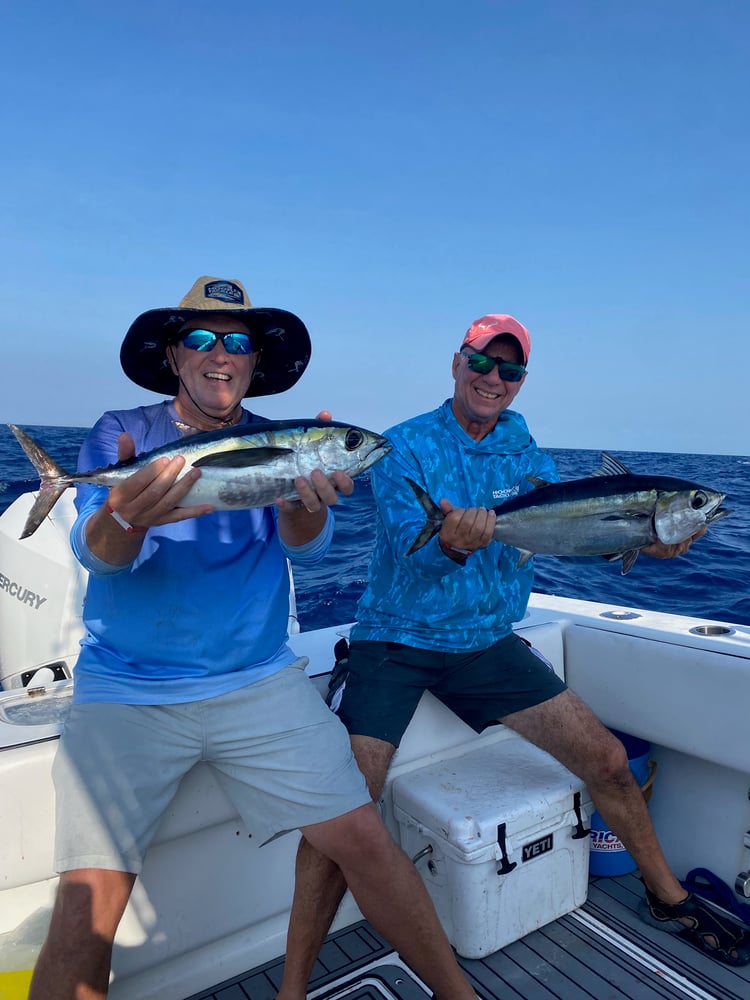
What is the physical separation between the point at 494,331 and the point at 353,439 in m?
1.38

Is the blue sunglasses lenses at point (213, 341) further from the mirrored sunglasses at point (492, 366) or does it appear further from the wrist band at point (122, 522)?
the mirrored sunglasses at point (492, 366)

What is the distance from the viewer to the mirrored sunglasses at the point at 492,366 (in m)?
3.27

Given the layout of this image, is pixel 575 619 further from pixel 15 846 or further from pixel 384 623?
pixel 15 846

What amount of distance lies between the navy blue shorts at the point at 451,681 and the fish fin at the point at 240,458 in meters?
1.22

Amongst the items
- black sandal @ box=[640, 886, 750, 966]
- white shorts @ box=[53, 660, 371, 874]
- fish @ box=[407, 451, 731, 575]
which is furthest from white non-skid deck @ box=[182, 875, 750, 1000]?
fish @ box=[407, 451, 731, 575]

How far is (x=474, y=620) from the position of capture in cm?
319

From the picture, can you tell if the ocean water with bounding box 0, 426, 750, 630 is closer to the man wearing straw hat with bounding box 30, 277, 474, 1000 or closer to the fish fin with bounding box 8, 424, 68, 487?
the man wearing straw hat with bounding box 30, 277, 474, 1000

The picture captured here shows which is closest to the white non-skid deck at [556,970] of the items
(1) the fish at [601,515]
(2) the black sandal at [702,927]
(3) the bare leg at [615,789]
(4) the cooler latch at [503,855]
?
(2) the black sandal at [702,927]

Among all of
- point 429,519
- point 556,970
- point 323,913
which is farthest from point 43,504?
point 556,970

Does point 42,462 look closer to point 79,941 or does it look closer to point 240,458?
point 240,458

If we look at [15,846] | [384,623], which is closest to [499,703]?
[384,623]

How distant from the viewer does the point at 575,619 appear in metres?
3.98

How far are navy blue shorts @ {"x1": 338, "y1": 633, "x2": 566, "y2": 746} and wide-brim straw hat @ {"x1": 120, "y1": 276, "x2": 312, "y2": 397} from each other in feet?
4.34

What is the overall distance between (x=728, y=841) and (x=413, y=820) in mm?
1585
